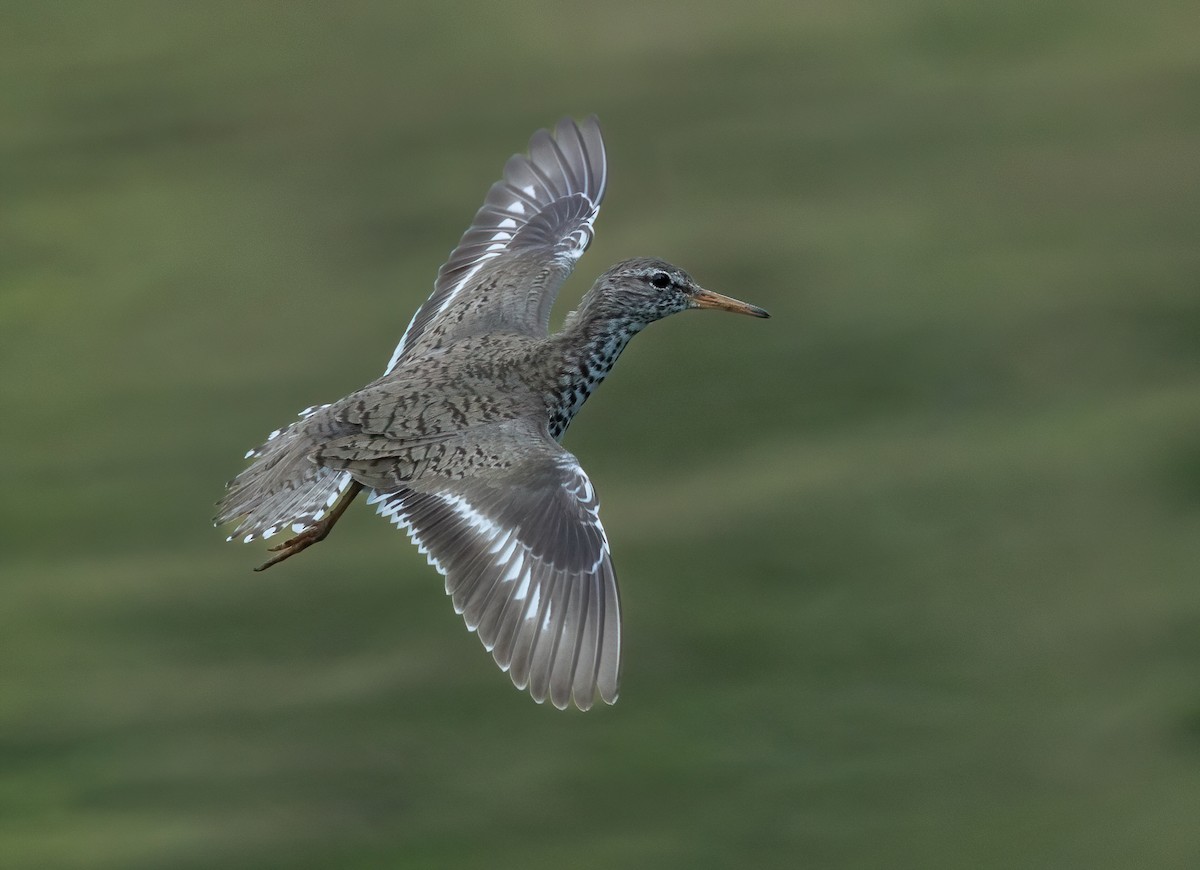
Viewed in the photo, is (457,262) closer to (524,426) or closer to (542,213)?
(542,213)

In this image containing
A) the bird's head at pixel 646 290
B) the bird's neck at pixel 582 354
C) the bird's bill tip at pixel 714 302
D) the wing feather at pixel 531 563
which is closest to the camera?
the wing feather at pixel 531 563

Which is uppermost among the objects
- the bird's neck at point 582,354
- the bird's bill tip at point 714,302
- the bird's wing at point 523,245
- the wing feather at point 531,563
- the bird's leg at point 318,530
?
the bird's wing at point 523,245

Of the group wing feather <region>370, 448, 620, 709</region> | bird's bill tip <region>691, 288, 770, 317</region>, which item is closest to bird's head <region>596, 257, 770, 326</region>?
bird's bill tip <region>691, 288, 770, 317</region>

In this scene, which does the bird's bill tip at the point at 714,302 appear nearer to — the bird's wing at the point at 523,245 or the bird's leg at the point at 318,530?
the bird's wing at the point at 523,245

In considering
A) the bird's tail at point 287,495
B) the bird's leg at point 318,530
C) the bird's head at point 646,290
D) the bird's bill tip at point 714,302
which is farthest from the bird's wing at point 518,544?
the bird's bill tip at point 714,302

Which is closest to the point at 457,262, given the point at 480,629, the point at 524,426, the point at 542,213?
the point at 542,213

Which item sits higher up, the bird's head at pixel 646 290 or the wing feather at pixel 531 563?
the bird's head at pixel 646 290

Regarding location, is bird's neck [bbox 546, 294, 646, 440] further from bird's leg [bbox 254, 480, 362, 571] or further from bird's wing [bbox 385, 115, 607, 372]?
bird's leg [bbox 254, 480, 362, 571]
